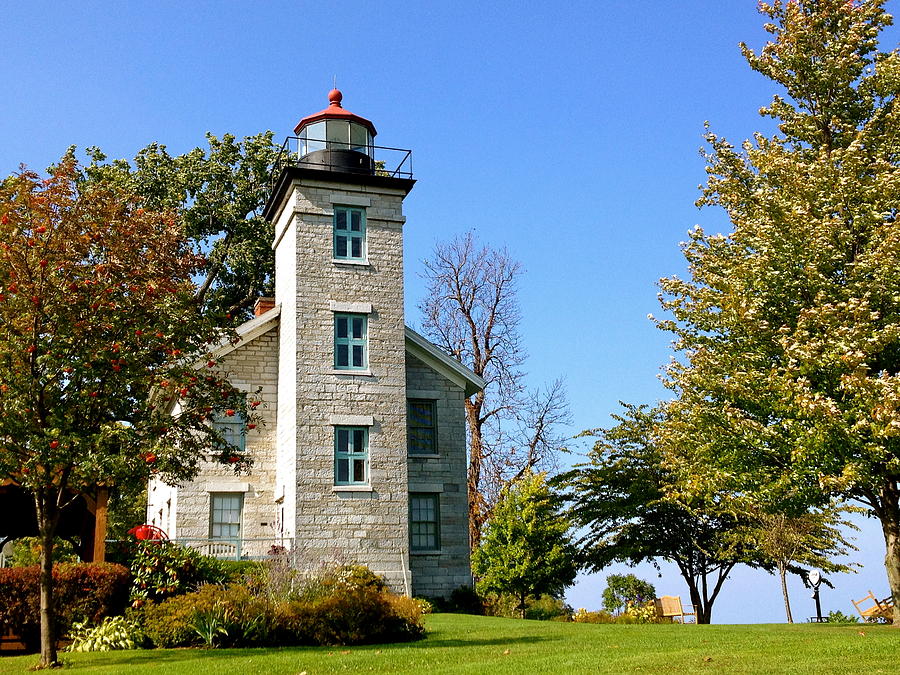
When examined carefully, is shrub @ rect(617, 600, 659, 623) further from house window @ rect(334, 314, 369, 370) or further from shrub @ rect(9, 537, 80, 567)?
shrub @ rect(9, 537, 80, 567)

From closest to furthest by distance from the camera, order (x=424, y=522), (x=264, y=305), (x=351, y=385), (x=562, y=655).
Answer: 1. (x=562, y=655)
2. (x=351, y=385)
3. (x=424, y=522)
4. (x=264, y=305)

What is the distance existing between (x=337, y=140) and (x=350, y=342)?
19.7 ft

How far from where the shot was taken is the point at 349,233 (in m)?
23.4

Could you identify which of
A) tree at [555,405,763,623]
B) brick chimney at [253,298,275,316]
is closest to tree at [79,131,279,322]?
brick chimney at [253,298,275,316]

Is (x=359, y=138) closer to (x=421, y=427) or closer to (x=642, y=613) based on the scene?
(x=421, y=427)

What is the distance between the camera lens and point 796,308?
15.9m

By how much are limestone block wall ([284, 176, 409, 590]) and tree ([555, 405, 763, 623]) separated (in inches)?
271

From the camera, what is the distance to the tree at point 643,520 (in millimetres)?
25188

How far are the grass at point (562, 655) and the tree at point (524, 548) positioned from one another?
8.00m

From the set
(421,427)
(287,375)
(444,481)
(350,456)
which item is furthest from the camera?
(421,427)

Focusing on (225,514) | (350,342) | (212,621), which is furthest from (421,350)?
(212,621)

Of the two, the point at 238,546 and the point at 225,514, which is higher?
the point at 225,514

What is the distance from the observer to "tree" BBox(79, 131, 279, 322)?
31922 millimetres

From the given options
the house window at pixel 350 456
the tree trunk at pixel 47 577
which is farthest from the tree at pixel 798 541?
the tree trunk at pixel 47 577
